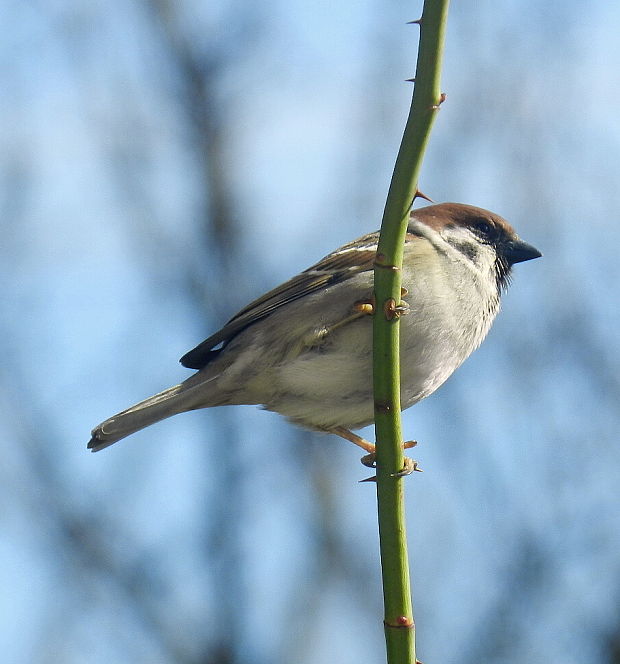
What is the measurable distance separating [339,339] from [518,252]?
0.94m

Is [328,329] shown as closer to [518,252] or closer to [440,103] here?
[518,252]

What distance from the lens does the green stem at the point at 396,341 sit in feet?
5.73

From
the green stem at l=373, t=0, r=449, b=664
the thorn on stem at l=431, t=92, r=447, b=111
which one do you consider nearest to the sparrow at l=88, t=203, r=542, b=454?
the green stem at l=373, t=0, r=449, b=664

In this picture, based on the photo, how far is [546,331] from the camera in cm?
723

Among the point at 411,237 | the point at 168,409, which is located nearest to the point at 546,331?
the point at 411,237

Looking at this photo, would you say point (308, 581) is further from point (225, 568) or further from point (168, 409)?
point (168, 409)

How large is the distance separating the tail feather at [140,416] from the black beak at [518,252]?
1.26 metres

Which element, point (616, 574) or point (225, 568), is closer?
point (616, 574)

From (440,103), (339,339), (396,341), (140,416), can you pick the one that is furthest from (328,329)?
(440,103)

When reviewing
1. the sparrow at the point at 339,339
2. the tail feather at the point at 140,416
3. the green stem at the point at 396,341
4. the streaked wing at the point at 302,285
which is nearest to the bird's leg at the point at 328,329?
the sparrow at the point at 339,339

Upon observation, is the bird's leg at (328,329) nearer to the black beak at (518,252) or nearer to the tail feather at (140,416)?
the tail feather at (140,416)

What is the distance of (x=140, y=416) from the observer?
3.38 metres

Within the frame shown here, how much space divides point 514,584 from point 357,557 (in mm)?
1545

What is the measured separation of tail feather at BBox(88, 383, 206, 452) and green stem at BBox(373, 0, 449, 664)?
5.05 feet
